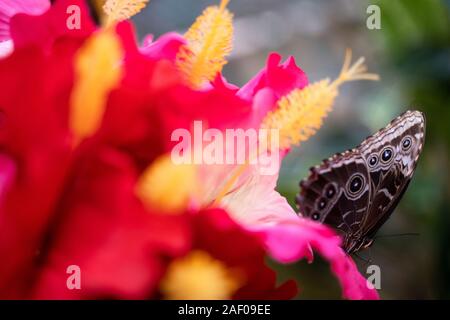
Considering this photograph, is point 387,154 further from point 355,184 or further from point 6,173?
point 6,173

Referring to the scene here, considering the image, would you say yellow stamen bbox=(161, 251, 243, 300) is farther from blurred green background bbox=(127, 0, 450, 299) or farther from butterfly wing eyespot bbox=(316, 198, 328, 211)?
blurred green background bbox=(127, 0, 450, 299)

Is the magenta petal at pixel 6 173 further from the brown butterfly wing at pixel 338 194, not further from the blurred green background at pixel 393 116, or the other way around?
the blurred green background at pixel 393 116

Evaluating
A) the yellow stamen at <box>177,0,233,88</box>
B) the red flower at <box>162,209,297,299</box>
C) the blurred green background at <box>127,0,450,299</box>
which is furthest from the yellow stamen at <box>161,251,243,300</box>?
the blurred green background at <box>127,0,450,299</box>

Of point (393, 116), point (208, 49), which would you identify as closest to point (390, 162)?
point (208, 49)

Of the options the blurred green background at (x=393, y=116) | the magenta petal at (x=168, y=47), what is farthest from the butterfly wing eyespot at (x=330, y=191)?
the blurred green background at (x=393, y=116)
